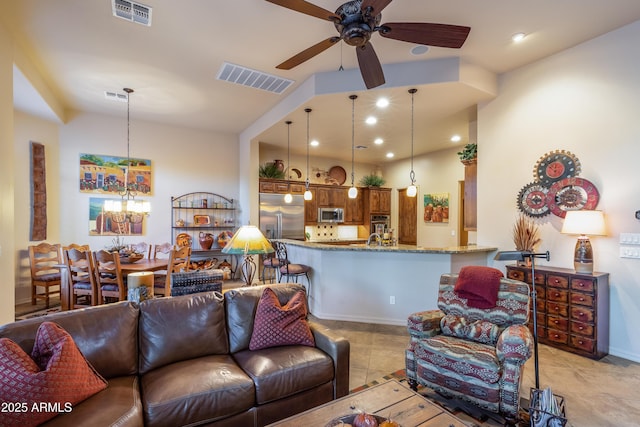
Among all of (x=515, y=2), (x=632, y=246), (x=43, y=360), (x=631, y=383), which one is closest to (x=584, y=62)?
(x=515, y=2)

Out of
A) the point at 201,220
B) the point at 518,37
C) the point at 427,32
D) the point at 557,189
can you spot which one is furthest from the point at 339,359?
the point at 201,220

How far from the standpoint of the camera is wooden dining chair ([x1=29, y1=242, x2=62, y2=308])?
4.61 metres

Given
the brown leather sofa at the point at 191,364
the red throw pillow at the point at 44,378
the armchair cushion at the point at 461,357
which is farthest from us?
the armchair cushion at the point at 461,357

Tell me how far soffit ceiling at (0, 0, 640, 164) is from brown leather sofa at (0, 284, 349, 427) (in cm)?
259

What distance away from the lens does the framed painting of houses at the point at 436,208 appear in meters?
6.99

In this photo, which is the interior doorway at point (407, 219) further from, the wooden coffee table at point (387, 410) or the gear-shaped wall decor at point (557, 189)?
the wooden coffee table at point (387, 410)

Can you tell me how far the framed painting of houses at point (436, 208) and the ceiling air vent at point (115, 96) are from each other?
641 centimetres

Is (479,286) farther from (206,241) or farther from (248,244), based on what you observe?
(206,241)

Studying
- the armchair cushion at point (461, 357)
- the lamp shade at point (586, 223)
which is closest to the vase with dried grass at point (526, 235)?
the lamp shade at point (586, 223)

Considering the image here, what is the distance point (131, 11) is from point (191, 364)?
3.04m

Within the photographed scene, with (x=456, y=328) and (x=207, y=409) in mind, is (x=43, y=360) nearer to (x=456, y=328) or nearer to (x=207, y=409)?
(x=207, y=409)

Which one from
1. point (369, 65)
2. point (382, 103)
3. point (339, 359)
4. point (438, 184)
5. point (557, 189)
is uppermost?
point (382, 103)

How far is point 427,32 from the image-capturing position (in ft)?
7.11

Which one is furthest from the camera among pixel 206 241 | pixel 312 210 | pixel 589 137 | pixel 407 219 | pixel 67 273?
pixel 407 219
